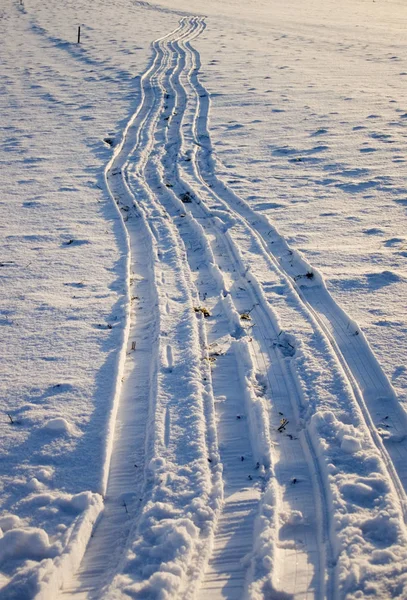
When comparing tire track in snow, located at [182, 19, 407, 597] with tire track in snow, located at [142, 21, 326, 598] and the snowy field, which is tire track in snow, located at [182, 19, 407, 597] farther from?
tire track in snow, located at [142, 21, 326, 598]

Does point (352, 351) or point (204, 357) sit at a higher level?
point (352, 351)

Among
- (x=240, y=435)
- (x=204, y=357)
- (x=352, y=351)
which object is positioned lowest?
(x=240, y=435)

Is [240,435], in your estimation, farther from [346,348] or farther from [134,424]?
[346,348]

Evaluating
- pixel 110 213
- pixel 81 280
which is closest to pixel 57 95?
pixel 110 213

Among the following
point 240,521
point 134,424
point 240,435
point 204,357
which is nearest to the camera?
point 240,521

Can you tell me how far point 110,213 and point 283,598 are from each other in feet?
16.3

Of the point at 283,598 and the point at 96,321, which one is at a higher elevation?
the point at 96,321

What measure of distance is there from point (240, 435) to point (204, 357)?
0.82 meters

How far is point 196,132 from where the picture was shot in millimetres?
9453

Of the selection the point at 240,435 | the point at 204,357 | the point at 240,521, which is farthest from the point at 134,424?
the point at 240,521

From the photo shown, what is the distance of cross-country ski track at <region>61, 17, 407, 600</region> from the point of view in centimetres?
266

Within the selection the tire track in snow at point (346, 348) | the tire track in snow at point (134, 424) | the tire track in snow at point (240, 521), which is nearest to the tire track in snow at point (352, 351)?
the tire track in snow at point (346, 348)

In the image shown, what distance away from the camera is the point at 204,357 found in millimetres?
4090

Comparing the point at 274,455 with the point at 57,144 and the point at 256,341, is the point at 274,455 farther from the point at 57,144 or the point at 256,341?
the point at 57,144
